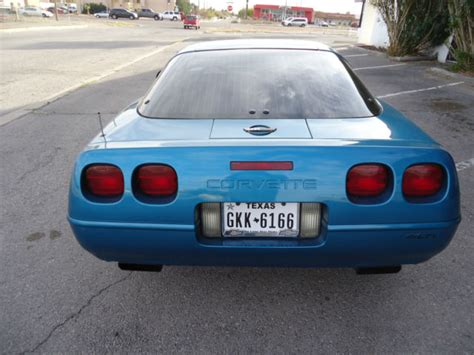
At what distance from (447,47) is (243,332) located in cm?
1383

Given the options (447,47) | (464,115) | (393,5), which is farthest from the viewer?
(393,5)

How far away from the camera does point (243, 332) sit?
6.52 ft

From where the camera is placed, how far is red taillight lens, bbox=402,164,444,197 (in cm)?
177

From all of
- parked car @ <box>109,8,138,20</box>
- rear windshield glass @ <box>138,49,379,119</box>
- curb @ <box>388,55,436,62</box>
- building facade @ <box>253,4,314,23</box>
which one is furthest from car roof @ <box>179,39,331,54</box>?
building facade @ <box>253,4,314,23</box>

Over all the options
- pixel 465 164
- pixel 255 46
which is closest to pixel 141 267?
pixel 255 46

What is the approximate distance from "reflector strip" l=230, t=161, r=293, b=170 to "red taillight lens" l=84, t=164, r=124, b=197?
581mm

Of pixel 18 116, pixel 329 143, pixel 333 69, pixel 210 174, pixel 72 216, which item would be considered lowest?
pixel 18 116

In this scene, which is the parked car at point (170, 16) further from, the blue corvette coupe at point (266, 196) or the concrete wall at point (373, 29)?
the blue corvette coupe at point (266, 196)

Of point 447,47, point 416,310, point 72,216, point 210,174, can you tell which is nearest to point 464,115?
point 416,310

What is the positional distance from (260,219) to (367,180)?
21.6 inches

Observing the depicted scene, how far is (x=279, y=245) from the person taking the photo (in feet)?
5.92

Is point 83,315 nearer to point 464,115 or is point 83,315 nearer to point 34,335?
point 34,335

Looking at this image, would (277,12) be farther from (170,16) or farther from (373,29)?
(373,29)

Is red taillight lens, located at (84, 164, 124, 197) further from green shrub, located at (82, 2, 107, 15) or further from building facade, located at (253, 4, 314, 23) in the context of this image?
building facade, located at (253, 4, 314, 23)
